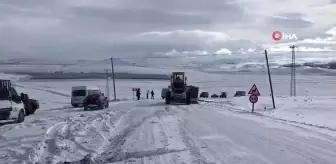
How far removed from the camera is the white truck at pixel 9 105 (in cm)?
2281

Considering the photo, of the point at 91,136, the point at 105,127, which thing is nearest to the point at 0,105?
the point at 105,127

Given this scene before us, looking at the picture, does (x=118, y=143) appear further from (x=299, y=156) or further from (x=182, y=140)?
(x=299, y=156)

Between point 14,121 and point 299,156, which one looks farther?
point 14,121

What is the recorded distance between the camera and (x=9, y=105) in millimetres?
23500

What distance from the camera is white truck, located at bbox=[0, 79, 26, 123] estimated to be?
22812mm

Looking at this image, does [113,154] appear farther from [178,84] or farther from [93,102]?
[178,84]

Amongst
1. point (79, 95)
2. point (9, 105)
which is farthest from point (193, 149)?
point (79, 95)

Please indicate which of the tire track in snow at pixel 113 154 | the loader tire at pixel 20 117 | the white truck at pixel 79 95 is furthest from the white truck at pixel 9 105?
the white truck at pixel 79 95

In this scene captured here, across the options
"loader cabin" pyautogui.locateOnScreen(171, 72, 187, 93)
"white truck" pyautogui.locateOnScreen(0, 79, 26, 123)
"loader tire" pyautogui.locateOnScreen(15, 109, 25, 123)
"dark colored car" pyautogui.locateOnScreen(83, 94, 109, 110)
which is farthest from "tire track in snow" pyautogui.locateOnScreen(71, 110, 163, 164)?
"loader cabin" pyautogui.locateOnScreen(171, 72, 187, 93)

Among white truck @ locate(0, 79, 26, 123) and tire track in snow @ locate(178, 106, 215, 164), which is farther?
white truck @ locate(0, 79, 26, 123)

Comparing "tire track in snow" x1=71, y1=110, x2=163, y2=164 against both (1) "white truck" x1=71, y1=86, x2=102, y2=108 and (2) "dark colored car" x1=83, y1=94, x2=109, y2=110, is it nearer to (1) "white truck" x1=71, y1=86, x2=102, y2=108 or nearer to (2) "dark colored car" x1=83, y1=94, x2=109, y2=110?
(2) "dark colored car" x1=83, y1=94, x2=109, y2=110

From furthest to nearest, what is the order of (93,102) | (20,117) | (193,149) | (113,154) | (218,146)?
(93,102) < (20,117) < (218,146) < (193,149) < (113,154)

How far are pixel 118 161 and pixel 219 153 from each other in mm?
2920

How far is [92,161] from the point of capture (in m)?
11.4
